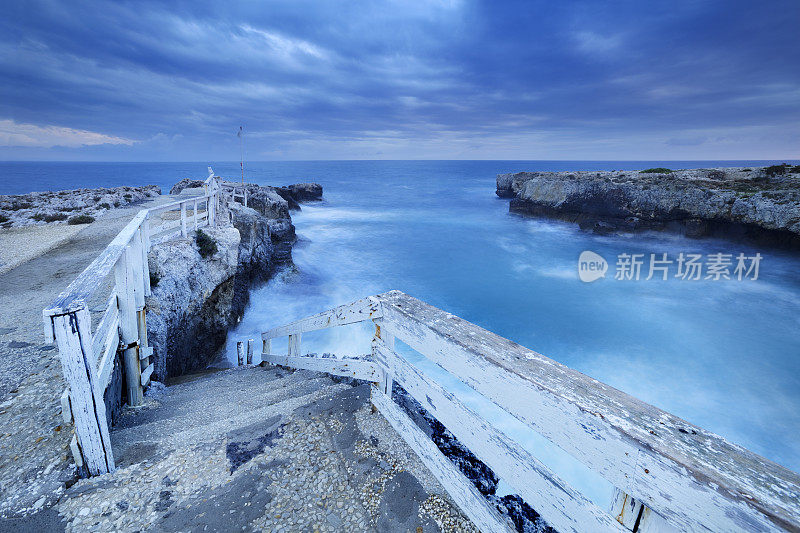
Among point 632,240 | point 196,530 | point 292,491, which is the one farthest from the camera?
point 632,240

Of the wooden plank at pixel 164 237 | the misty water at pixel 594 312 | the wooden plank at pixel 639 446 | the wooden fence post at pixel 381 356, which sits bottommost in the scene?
the misty water at pixel 594 312

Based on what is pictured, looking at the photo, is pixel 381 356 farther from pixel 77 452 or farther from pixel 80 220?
pixel 80 220

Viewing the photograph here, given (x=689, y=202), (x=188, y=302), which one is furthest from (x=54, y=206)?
(x=689, y=202)

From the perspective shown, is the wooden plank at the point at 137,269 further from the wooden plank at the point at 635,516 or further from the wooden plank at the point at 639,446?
the wooden plank at the point at 635,516

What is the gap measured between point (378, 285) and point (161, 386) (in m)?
13.7

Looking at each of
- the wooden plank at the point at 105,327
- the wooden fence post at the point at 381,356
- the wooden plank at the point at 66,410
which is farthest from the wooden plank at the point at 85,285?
the wooden fence post at the point at 381,356

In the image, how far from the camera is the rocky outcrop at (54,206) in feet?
45.0

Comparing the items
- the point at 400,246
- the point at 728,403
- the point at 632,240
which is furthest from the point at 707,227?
the point at 400,246

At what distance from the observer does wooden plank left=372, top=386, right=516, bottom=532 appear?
185 cm

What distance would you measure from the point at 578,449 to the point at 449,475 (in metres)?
0.99

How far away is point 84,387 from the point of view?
246 centimetres

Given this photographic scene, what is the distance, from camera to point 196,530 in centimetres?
213

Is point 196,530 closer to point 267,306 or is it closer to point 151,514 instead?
point 151,514

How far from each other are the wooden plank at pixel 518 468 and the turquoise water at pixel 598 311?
625cm
